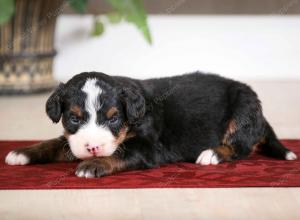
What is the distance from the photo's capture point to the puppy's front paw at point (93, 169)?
7.45 ft

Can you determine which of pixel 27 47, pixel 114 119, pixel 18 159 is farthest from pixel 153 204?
pixel 27 47

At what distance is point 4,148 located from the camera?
294 cm

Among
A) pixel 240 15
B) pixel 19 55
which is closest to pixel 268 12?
pixel 240 15

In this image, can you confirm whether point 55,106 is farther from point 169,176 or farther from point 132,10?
point 132,10

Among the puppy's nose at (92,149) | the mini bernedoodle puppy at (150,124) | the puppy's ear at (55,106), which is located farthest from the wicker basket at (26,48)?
the puppy's nose at (92,149)

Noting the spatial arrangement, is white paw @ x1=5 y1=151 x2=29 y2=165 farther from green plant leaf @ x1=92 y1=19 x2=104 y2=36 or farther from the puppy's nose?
green plant leaf @ x1=92 y1=19 x2=104 y2=36

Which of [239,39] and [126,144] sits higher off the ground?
[239,39]

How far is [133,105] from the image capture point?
2.39 m

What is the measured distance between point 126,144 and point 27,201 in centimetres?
52

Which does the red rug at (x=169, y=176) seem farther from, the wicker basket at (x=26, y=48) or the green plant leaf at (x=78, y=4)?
the wicker basket at (x=26, y=48)

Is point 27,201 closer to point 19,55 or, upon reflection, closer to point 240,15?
point 19,55

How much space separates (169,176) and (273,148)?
2.09 feet

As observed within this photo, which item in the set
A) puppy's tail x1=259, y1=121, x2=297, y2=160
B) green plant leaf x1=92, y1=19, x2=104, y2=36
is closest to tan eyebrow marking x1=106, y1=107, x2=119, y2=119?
puppy's tail x1=259, y1=121, x2=297, y2=160

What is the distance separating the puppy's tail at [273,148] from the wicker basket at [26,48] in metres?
2.58
